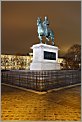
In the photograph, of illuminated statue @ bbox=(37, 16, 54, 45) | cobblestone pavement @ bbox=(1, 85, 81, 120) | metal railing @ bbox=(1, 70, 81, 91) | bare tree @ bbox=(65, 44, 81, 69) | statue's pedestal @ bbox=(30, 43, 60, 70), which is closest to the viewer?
cobblestone pavement @ bbox=(1, 85, 81, 120)

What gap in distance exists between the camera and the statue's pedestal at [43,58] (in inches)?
741

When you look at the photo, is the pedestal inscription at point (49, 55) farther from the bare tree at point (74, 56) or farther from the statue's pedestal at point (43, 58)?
the bare tree at point (74, 56)

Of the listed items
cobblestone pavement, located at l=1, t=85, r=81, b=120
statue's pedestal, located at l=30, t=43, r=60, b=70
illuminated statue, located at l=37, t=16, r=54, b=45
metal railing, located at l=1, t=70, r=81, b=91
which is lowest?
cobblestone pavement, located at l=1, t=85, r=81, b=120

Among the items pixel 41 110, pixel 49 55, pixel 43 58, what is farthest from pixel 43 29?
pixel 41 110

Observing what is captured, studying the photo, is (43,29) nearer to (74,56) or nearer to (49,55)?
(49,55)

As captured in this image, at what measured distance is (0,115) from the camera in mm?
4793

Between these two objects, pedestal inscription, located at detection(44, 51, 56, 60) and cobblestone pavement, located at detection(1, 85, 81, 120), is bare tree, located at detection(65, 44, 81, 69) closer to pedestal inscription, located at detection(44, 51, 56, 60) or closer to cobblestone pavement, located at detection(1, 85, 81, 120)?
pedestal inscription, located at detection(44, 51, 56, 60)

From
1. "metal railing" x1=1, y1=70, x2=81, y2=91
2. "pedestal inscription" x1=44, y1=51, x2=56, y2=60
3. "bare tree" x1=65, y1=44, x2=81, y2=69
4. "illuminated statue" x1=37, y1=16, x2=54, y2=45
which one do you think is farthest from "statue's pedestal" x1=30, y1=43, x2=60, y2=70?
"bare tree" x1=65, y1=44, x2=81, y2=69

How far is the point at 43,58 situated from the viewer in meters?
19.2

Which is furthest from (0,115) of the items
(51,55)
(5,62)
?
(5,62)

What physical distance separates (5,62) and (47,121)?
64.8 metres

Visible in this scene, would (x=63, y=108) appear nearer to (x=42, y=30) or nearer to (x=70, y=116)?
(x=70, y=116)

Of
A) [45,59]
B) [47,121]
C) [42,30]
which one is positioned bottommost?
[47,121]

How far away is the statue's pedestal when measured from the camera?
18812 mm
